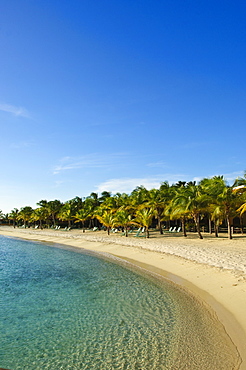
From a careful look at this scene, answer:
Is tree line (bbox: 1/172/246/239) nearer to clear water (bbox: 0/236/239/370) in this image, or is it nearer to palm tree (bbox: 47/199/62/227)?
palm tree (bbox: 47/199/62/227)

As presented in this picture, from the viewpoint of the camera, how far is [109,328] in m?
7.29

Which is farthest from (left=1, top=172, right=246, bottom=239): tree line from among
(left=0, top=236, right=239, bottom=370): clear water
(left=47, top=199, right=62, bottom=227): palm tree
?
(left=0, top=236, right=239, bottom=370): clear water

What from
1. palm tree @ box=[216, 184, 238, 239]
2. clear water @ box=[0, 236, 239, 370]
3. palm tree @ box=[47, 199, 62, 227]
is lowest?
clear water @ box=[0, 236, 239, 370]

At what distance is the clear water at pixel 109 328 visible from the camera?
18.1ft

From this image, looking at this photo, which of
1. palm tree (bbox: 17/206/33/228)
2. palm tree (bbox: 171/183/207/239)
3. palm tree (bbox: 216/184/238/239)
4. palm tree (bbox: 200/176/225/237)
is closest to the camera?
palm tree (bbox: 216/184/238/239)

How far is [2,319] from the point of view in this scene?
8.38m

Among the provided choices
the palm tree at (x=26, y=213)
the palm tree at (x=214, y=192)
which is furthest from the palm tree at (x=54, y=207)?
the palm tree at (x=214, y=192)

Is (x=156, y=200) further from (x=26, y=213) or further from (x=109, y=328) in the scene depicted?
(x=26, y=213)

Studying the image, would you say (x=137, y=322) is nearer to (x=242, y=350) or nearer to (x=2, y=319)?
(x=242, y=350)

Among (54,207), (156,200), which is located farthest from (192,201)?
(54,207)

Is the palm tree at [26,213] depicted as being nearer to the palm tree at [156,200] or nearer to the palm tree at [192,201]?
the palm tree at [156,200]

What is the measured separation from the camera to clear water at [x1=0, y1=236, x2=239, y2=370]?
552cm

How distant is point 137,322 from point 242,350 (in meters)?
2.96

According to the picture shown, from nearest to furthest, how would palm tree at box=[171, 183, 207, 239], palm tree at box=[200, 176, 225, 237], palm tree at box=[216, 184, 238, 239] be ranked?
palm tree at box=[216, 184, 238, 239]
palm tree at box=[200, 176, 225, 237]
palm tree at box=[171, 183, 207, 239]
